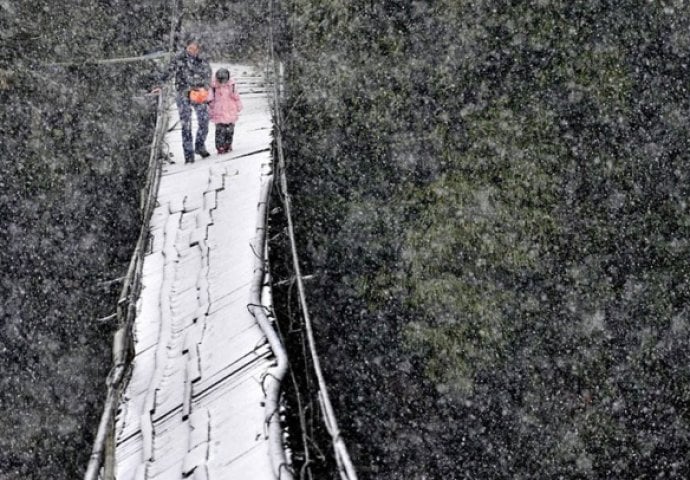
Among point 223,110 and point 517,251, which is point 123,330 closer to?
point 223,110

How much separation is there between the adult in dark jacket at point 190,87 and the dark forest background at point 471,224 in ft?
6.87

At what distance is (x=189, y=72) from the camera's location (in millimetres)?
8781

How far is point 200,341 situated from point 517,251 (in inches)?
248

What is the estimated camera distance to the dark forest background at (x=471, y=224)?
9734mm

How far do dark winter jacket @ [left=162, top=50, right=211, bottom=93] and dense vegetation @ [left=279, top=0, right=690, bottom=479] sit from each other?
3061 millimetres

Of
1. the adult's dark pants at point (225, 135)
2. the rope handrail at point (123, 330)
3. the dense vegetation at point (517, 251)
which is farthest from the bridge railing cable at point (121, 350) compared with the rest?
the dense vegetation at point (517, 251)

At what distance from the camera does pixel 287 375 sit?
4449 millimetres

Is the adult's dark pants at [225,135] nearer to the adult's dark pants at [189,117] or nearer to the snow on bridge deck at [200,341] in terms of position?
the adult's dark pants at [189,117]

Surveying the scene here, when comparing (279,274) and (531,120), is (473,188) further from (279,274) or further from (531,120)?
(279,274)

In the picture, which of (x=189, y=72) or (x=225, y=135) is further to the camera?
(x=225, y=135)

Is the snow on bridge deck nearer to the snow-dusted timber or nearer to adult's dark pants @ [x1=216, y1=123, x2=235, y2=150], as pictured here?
the snow-dusted timber

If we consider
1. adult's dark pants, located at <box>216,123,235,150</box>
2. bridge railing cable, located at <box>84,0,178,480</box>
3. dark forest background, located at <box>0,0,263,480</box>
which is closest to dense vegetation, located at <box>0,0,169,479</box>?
dark forest background, located at <box>0,0,263,480</box>

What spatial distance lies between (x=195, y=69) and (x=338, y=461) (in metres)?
6.44

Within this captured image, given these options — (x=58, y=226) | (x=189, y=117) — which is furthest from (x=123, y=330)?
(x=58, y=226)
